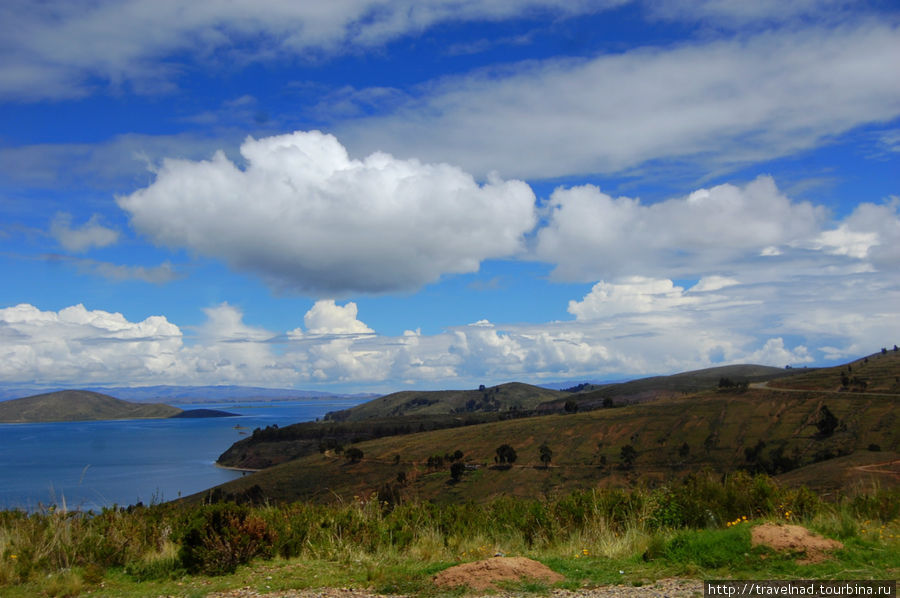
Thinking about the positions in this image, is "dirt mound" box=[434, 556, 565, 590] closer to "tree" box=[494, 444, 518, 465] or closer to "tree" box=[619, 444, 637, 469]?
"tree" box=[619, 444, 637, 469]

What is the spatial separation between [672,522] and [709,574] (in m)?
3.45

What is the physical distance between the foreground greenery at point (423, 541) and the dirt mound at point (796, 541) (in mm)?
136

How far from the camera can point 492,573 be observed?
24.8 ft

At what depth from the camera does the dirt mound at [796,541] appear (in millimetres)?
7715

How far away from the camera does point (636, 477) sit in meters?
49.7

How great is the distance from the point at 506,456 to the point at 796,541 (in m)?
53.7

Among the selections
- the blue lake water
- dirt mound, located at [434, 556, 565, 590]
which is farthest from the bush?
the blue lake water

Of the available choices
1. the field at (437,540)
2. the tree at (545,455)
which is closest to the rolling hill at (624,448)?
the tree at (545,455)

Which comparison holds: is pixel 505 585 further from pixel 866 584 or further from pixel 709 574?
pixel 866 584

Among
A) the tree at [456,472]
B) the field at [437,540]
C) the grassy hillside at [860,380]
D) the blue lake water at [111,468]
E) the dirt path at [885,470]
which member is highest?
the field at [437,540]

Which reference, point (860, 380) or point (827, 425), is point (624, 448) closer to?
point (827, 425)

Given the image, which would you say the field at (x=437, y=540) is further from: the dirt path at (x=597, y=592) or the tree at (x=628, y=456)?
the tree at (x=628, y=456)

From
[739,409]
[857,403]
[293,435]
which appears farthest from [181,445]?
[857,403]

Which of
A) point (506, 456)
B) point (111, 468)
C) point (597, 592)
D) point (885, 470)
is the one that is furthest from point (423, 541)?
point (111, 468)
